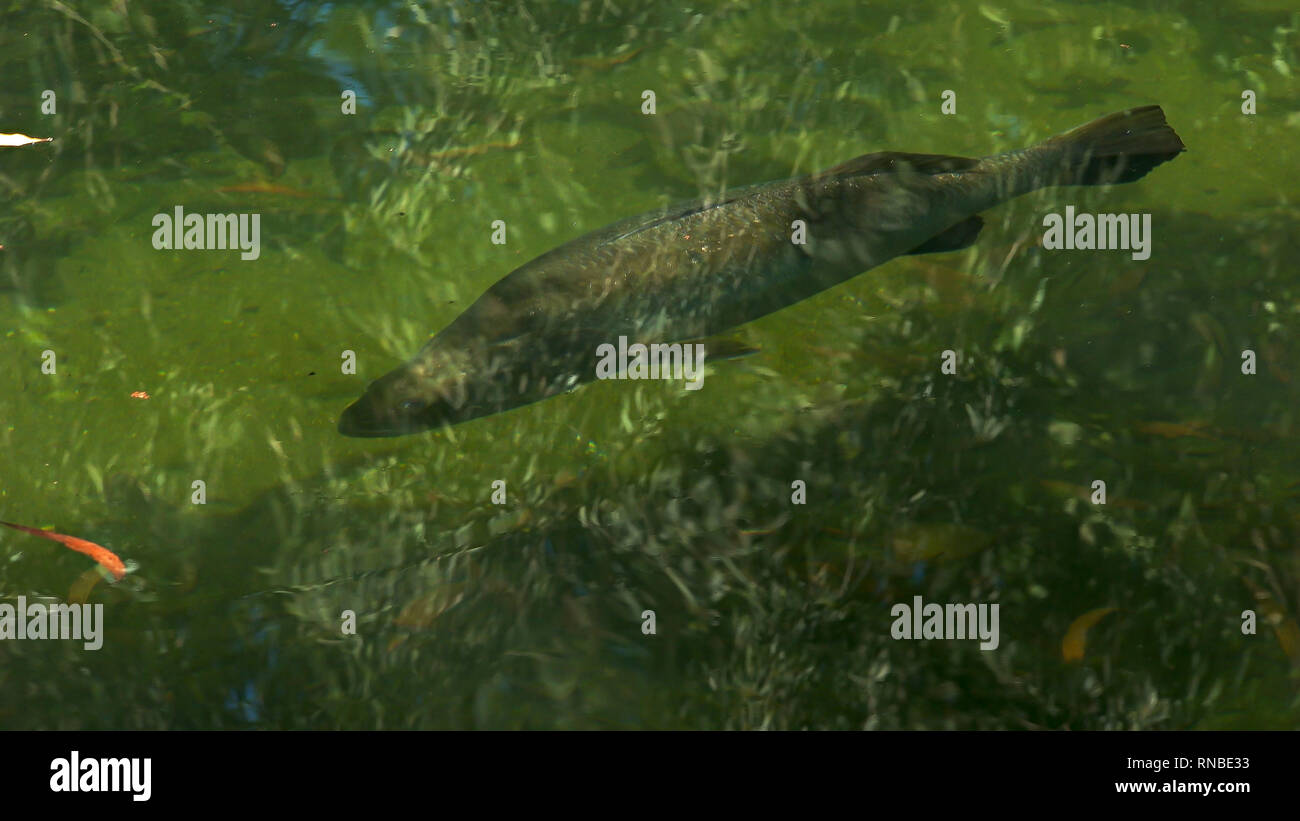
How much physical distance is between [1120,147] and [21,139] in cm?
619

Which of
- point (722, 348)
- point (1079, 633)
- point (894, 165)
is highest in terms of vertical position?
point (894, 165)

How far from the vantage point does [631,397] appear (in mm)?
4469

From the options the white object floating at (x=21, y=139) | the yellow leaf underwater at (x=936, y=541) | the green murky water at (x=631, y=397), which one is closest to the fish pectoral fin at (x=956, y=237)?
the green murky water at (x=631, y=397)

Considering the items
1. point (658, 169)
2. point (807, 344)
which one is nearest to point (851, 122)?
point (658, 169)

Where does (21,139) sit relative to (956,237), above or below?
above

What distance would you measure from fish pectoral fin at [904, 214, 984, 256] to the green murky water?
1.41 feet

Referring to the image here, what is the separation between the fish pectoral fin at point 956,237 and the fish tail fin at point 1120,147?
601 millimetres

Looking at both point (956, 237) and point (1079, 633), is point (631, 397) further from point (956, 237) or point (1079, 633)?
point (1079, 633)

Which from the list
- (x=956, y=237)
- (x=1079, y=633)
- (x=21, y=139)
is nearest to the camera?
(x=1079, y=633)

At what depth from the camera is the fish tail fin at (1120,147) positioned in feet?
15.2

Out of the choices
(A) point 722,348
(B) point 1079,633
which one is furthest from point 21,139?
(B) point 1079,633

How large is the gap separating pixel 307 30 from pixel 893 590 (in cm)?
518

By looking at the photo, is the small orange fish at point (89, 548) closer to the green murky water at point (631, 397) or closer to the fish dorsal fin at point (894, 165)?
the green murky water at point (631, 397)
